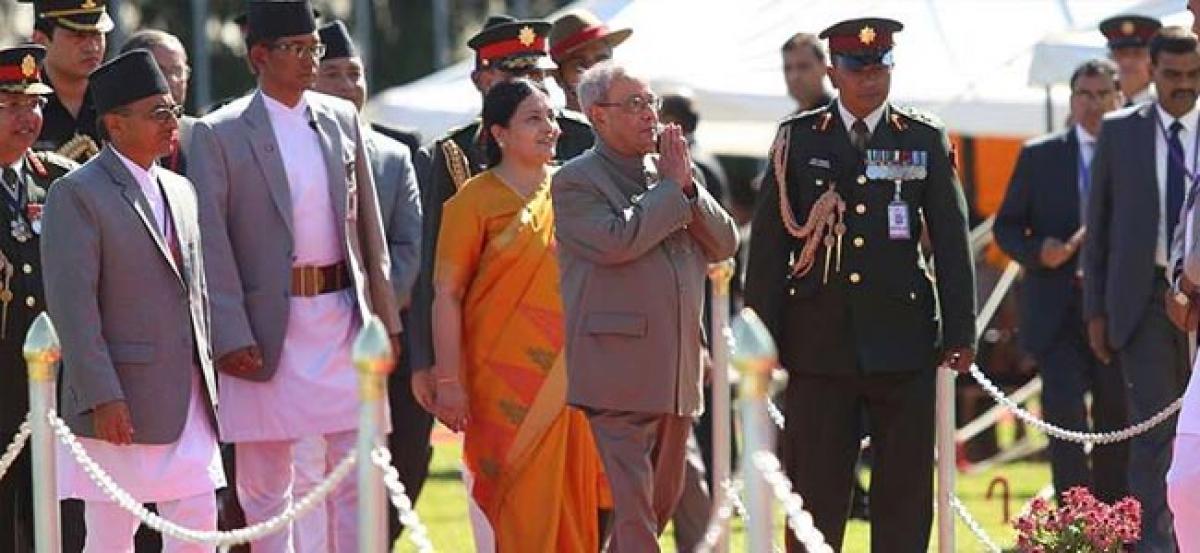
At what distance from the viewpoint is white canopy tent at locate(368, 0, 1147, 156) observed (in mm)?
18266

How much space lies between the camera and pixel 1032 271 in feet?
48.0

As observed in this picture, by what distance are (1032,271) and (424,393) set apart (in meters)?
4.72

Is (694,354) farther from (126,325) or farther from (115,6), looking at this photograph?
(115,6)

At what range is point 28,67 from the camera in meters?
10.8

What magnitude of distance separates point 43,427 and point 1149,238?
19.2ft

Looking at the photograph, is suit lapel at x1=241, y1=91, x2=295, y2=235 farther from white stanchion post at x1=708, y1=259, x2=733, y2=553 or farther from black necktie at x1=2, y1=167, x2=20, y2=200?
white stanchion post at x1=708, y1=259, x2=733, y2=553

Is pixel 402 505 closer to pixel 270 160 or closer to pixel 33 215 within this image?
pixel 270 160

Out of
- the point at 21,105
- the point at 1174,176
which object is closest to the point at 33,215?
the point at 21,105

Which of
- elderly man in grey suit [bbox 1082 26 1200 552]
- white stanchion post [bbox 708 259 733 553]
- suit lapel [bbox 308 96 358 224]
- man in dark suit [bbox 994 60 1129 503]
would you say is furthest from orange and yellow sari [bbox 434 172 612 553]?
man in dark suit [bbox 994 60 1129 503]

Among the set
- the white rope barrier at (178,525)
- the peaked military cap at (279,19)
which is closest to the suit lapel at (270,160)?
the peaked military cap at (279,19)

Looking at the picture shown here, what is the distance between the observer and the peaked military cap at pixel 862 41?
34.7 ft

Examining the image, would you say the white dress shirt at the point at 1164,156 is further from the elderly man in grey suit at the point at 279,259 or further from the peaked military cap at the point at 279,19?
the peaked military cap at the point at 279,19

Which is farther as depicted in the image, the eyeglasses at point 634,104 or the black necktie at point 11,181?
the black necktie at point 11,181

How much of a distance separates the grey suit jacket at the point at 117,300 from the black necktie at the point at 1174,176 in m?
5.18
